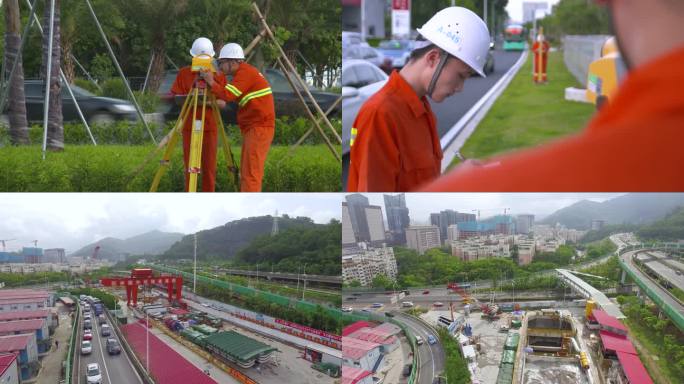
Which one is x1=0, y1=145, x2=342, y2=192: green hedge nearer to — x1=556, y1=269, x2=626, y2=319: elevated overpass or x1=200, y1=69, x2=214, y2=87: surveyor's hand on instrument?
x1=200, y1=69, x2=214, y2=87: surveyor's hand on instrument

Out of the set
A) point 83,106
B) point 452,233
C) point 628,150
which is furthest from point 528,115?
point 628,150

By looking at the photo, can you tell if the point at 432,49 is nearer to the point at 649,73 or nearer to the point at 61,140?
the point at 649,73

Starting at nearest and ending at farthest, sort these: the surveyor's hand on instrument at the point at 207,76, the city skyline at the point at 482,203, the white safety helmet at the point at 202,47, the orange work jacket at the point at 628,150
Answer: the orange work jacket at the point at 628,150, the city skyline at the point at 482,203, the surveyor's hand on instrument at the point at 207,76, the white safety helmet at the point at 202,47

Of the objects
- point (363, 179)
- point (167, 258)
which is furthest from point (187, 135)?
point (363, 179)

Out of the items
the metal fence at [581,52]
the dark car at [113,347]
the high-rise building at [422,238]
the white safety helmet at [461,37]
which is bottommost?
the dark car at [113,347]

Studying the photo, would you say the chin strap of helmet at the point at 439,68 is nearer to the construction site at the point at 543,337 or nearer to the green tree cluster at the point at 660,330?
the construction site at the point at 543,337

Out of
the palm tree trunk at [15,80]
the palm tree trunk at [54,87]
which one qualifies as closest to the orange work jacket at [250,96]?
the palm tree trunk at [54,87]

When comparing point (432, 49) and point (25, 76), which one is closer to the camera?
point (432, 49)
